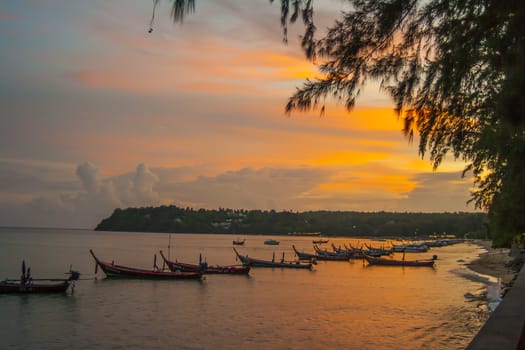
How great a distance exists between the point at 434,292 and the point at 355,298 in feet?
27.4

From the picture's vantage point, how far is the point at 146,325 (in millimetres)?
29688

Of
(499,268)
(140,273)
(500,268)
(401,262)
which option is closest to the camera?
(140,273)

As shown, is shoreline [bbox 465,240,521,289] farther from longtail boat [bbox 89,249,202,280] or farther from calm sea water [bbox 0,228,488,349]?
longtail boat [bbox 89,249,202,280]

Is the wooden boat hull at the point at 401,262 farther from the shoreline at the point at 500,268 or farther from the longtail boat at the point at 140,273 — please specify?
the longtail boat at the point at 140,273

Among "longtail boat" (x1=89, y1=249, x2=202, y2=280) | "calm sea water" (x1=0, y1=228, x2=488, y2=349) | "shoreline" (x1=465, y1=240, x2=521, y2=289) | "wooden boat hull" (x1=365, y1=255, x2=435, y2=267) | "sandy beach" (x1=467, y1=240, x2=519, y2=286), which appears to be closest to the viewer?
"calm sea water" (x1=0, y1=228, x2=488, y2=349)

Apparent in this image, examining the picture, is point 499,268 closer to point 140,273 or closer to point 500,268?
point 500,268

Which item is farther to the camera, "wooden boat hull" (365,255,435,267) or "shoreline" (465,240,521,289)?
"wooden boat hull" (365,255,435,267)

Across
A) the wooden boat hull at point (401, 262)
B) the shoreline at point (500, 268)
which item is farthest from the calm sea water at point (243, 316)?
the wooden boat hull at point (401, 262)

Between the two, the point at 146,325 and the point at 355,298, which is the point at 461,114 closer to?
the point at 146,325

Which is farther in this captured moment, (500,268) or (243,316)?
(500,268)

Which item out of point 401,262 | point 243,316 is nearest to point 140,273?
point 243,316

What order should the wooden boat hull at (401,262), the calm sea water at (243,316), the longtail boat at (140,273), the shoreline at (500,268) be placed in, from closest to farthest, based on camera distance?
1. the calm sea water at (243,316)
2. the shoreline at (500,268)
3. the longtail boat at (140,273)
4. the wooden boat hull at (401,262)

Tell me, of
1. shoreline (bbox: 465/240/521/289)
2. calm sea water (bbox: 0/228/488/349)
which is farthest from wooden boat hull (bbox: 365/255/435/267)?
calm sea water (bbox: 0/228/488/349)

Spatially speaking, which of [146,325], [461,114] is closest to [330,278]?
[146,325]
